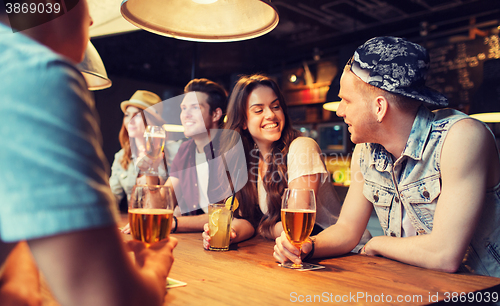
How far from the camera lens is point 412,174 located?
4.25 feet

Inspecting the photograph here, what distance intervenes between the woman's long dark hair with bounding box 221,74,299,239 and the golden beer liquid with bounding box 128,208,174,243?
2.93ft

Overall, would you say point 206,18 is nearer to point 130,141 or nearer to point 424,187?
point 424,187

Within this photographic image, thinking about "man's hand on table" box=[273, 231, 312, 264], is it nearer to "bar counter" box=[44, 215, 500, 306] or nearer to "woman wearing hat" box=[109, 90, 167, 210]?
"bar counter" box=[44, 215, 500, 306]

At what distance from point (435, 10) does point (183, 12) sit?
4049mm

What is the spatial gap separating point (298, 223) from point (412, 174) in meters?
0.56

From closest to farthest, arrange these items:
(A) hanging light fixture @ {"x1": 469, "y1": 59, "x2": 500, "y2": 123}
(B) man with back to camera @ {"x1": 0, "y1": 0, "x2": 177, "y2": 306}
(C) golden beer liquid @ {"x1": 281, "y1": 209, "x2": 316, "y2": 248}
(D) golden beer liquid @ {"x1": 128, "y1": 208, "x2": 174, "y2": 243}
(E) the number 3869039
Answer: (B) man with back to camera @ {"x1": 0, "y1": 0, "x2": 177, "y2": 306} < (E) the number 3869039 < (D) golden beer liquid @ {"x1": 128, "y1": 208, "x2": 174, "y2": 243} < (C) golden beer liquid @ {"x1": 281, "y1": 209, "x2": 316, "y2": 248} < (A) hanging light fixture @ {"x1": 469, "y1": 59, "x2": 500, "y2": 123}

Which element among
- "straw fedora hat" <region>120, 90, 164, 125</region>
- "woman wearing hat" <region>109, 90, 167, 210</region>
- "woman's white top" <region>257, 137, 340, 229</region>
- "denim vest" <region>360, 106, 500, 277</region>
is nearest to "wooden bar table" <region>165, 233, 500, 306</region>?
"denim vest" <region>360, 106, 500, 277</region>

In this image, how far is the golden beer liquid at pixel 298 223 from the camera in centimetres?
100

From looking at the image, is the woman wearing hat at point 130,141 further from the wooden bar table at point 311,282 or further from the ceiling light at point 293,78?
the ceiling light at point 293,78

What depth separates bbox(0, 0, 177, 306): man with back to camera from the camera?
0.34 meters

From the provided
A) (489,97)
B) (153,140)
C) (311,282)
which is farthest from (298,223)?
(489,97)

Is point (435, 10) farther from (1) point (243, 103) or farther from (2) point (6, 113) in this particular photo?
(2) point (6, 113)

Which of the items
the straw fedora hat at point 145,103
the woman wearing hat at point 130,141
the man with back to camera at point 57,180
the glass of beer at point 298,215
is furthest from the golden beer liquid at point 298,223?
the straw fedora hat at point 145,103

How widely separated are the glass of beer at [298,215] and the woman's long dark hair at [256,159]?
20.8 inches
